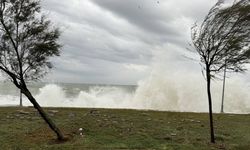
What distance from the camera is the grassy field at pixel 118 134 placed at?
68.3ft

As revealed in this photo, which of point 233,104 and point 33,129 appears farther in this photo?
point 233,104

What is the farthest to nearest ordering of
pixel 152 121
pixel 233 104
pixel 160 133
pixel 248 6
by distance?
pixel 233 104
pixel 152 121
pixel 160 133
pixel 248 6

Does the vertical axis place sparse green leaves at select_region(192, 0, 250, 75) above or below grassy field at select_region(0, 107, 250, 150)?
above

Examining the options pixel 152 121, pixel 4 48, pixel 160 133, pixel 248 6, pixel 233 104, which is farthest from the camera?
pixel 233 104

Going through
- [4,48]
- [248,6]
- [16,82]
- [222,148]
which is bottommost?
[222,148]

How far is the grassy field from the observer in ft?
68.3

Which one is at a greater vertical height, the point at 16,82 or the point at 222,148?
the point at 16,82

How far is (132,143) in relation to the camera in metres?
21.0

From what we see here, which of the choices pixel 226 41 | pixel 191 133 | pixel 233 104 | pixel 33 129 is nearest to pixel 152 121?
pixel 191 133

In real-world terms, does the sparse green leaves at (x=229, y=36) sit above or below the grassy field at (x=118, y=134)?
above

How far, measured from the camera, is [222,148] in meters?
21.1

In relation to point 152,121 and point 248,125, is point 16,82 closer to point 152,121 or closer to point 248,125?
point 152,121

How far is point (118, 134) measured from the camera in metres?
23.4

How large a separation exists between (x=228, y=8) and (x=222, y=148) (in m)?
6.86
